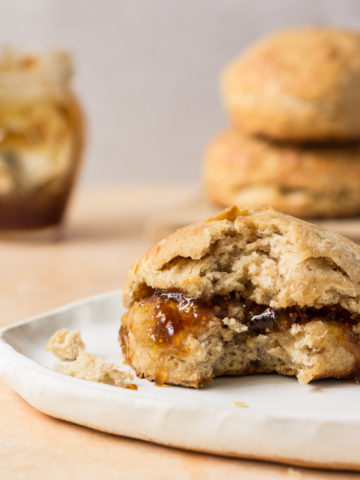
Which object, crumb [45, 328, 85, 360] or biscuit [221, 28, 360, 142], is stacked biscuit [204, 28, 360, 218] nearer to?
biscuit [221, 28, 360, 142]

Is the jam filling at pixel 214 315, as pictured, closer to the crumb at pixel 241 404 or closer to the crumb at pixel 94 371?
the crumb at pixel 94 371

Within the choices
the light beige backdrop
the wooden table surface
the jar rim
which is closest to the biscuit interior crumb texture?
the wooden table surface

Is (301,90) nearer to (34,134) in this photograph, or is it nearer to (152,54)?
(34,134)

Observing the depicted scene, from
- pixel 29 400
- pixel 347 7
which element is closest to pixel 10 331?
pixel 29 400

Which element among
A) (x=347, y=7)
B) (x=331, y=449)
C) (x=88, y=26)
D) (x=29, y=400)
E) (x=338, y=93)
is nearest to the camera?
(x=331, y=449)

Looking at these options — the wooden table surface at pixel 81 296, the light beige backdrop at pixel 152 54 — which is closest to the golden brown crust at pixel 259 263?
the wooden table surface at pixel 81 296

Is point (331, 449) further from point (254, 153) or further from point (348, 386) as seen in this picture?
point (254, 153)
